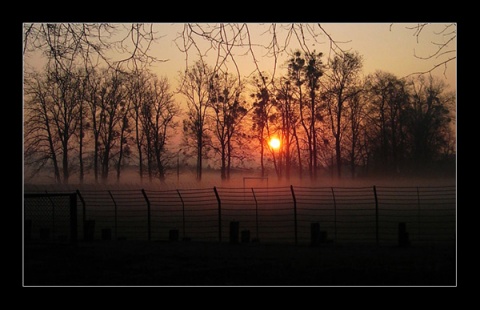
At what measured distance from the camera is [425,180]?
3262cm

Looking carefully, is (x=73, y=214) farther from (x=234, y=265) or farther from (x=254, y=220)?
(x=254, y=220)

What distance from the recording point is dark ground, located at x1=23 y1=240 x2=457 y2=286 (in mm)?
9883

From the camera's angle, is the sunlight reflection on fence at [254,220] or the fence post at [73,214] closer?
the fence post at [73,214]

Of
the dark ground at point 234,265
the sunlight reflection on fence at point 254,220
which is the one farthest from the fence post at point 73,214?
the sunlight reflection on fence at point 254,220

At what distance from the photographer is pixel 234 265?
11.7 m

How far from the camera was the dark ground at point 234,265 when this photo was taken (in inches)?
389

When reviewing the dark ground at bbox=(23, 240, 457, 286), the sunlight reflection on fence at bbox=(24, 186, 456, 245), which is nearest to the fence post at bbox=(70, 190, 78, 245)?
the dark ground at bbox=(23, 240, 457, 286)

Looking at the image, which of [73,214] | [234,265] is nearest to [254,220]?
[73,214]

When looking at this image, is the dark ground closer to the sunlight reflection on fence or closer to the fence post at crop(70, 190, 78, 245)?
the fence post at crop(70, 190, 78, 245)

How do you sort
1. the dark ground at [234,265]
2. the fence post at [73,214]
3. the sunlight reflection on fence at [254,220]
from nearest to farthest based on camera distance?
the dark ground at [234,265] < the fence post at [73,214] < the sunlight reflection on fence at [254,220]

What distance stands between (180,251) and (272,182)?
53.1 ft

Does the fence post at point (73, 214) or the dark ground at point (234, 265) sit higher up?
the fence post at point (73, 214)

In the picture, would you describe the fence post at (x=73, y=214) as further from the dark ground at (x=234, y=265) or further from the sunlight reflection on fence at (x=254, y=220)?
the sunlight reflection on fence at (x=254, y=220)
